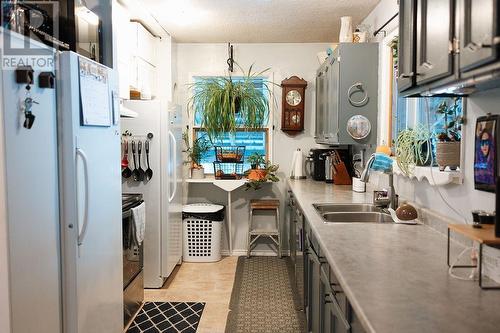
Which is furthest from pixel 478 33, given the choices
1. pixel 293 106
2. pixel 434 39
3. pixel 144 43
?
pixel 293 106

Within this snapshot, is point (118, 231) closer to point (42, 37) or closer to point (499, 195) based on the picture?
point (42, 37)

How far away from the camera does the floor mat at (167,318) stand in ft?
9.96

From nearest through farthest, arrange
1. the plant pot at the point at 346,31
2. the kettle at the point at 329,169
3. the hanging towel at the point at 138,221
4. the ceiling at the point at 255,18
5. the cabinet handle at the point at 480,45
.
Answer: the cabinet handle at the point at 480,45
the hanging towel at the point at 138,221
the ceiling at the point at 255,18
the plant pot at the point at 346,31
the kettle at the point at 329,169

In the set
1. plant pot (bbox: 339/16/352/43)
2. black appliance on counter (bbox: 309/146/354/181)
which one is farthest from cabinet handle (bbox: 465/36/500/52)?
black appliance on counter (bbox: 309/146/354/181)

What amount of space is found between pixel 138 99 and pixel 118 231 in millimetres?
1734

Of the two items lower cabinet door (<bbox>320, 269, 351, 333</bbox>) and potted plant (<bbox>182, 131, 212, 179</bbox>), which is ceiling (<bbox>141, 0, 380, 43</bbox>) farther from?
lower cabinet door (<bbox>320, 269, 351, 333</bbox>)

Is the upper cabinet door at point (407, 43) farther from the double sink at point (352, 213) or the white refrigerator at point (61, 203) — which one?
the white refrigerator at point (61, 203)

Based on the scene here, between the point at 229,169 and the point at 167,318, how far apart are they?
6.49 feet

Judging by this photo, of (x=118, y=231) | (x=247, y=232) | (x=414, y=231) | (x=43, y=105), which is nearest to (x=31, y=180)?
(x=43, y=105)

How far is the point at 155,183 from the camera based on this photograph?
3.79 m

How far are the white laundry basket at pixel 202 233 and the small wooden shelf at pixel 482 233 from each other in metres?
3.30

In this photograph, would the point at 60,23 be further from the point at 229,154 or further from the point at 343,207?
the point at 229,154

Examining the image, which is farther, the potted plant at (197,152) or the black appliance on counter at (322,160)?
the potted plant at (197,152)

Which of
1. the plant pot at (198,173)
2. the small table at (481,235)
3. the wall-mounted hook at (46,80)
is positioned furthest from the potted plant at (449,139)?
the plant pot at (198,173)
